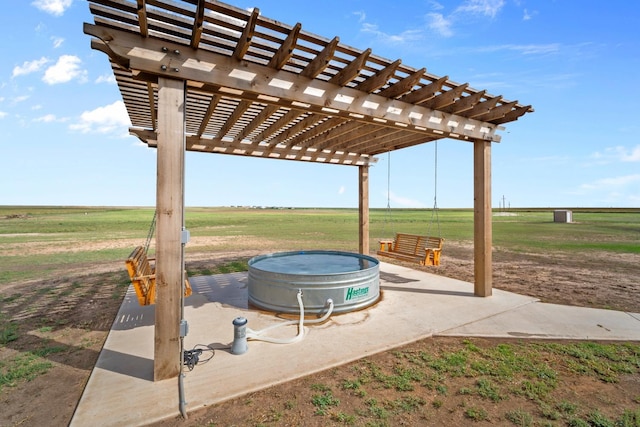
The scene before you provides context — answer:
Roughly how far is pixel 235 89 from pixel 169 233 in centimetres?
212

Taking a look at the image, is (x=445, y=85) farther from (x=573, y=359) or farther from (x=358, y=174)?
(x=358, y=174)

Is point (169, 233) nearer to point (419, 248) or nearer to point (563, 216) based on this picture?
point (419, 248)

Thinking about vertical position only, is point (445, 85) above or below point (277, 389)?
above

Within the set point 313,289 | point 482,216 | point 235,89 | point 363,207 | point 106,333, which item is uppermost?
point 235,89

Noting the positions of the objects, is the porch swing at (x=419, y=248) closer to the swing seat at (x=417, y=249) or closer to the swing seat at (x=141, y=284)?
the swing seat at (x=417, y=249)

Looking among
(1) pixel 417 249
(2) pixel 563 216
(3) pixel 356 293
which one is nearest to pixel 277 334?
(3) pixel 356 293

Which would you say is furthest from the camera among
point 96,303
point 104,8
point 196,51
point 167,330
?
point 96,303

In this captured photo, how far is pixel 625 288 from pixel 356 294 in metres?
7.59

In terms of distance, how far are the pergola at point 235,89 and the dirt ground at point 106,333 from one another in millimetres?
1137

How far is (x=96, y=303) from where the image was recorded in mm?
6664

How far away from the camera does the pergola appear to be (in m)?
3.40

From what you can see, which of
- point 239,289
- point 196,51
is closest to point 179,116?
point 196,51

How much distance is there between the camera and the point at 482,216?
674 cm

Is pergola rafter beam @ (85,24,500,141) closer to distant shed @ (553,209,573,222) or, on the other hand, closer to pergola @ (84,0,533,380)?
pergola @ (84,0,533,380)
